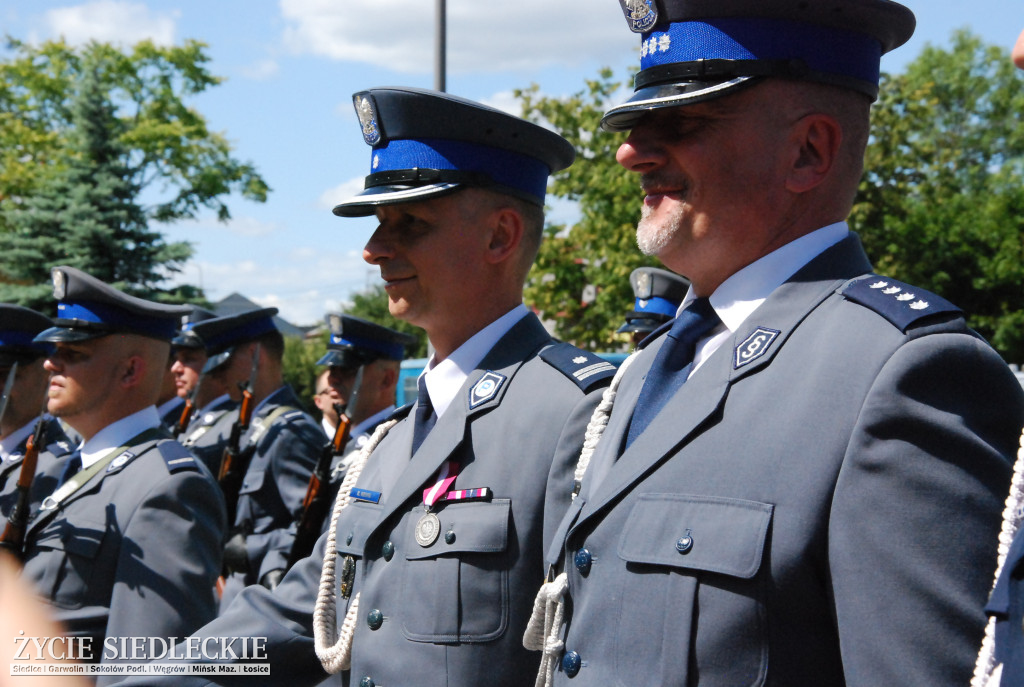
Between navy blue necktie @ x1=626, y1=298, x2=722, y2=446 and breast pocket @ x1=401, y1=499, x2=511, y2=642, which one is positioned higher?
navy blue necktie @ x1=626, y1=298, x2=722, y2=446

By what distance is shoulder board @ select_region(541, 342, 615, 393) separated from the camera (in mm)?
2818

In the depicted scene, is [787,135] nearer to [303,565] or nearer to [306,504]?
[303,565]

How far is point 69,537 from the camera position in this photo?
3.93 metres

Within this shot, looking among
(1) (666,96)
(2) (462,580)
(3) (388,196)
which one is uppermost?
(1) (666,96)

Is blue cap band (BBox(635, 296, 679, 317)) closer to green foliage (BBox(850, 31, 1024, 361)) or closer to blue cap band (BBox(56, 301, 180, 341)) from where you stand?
blue cap band (BBox(56, 301, 180, 341))

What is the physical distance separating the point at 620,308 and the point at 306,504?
13244 millimetres

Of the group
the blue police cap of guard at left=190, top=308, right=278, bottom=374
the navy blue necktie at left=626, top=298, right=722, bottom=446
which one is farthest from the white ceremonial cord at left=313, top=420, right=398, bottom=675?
the blue police cap of guard at left=190, top=308, right=278, bottom=374

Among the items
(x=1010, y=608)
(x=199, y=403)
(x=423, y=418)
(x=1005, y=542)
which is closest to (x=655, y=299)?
(x=199, y=403)

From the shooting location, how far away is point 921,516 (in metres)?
1.61

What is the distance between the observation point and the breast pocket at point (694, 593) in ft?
5.59

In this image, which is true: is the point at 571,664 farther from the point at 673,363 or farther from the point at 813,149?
the point at 813,149

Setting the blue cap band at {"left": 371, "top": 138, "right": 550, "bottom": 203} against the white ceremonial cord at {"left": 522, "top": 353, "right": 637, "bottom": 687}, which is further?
the blue cap band at {"left": 371, "top": 138, "right": 550, "bottom": 203}

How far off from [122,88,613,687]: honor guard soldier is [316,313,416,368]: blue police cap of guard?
451cm

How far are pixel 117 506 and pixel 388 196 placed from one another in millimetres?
1801
